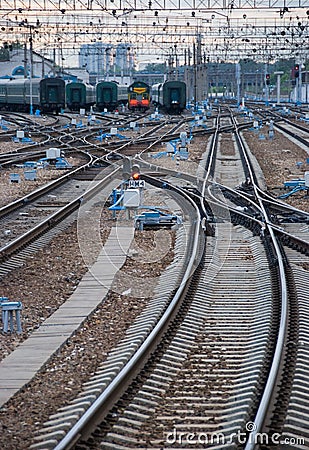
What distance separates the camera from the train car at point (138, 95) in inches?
2376

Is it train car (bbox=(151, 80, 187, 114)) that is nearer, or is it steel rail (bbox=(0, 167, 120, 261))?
steel rail (bbox=(0, 167, 120, 261))

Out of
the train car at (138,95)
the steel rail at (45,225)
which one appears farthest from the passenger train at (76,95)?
the steel rail at (45,225)

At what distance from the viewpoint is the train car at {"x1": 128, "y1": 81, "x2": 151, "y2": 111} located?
6034 cm

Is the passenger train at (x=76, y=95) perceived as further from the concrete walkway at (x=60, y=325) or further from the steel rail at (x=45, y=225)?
the concrete walkway at (x=60, y=325)

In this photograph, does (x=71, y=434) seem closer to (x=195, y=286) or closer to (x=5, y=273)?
(x=195, y=286)

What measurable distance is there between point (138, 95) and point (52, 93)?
9.73m

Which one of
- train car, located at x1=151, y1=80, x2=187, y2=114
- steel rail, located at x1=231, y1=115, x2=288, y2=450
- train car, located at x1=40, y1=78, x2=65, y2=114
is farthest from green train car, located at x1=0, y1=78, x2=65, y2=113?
steel rail, located at x1=231, y1=115, x2=288, y2=450

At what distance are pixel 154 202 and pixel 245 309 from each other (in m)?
7.58

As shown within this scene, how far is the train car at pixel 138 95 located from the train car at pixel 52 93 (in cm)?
760

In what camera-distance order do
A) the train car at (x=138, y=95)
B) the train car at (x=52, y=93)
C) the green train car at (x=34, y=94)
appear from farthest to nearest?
the train car at (x=138, y=95) → the green train car at (x=34, y=94) → the train car at (x=52, y=93)

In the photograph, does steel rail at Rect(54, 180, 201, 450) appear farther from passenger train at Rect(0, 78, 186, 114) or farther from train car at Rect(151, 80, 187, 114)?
train car at Rect(151, 80, 187, 114)

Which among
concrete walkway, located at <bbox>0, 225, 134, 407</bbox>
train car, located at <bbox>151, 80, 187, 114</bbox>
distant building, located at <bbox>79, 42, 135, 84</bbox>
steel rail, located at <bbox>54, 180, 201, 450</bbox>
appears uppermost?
distant building, located at <bbox>79, 42, 135, 84</bbox>

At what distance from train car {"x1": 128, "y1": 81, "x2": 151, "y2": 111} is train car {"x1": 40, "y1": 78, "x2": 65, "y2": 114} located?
7.60m

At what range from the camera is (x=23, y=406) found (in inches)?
230
